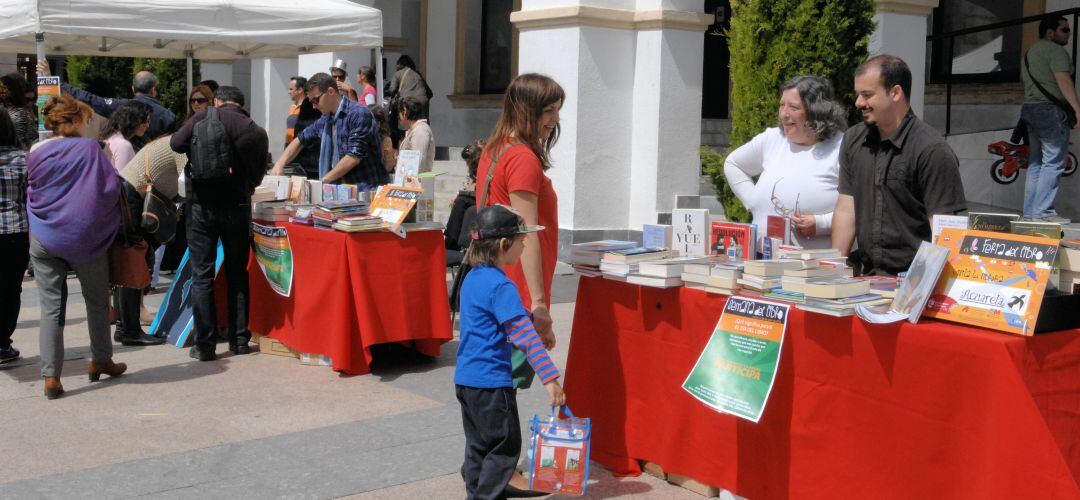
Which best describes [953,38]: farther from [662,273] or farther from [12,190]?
[12,190]

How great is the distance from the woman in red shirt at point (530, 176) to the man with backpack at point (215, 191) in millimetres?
3072

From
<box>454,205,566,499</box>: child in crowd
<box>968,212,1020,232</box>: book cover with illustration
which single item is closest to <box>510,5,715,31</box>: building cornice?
<box>454,205,566,499</box>: child in crowd

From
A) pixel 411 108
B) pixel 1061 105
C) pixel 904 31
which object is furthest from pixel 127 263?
pixel 1061 105

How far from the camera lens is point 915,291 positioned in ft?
12.0

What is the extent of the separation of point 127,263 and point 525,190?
3.76 meters

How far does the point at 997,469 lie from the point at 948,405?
25 centimetres

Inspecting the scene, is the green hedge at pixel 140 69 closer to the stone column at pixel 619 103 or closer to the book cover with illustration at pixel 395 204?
the stone column at pixel 619 103

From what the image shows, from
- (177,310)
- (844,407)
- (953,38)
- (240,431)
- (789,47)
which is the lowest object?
(240,431)

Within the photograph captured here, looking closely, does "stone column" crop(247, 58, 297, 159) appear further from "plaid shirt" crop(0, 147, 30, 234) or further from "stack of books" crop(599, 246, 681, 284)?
"stack of books" crop(599, 246, 681, 284)

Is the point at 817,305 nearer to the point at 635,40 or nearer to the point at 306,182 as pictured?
the point at 306,182

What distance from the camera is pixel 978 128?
14.2m

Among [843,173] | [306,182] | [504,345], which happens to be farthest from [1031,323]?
[306,182]

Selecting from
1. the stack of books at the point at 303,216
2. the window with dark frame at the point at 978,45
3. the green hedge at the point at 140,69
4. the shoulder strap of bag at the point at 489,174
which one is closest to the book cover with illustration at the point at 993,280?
the shoulder strap of bag at the point at 489,174

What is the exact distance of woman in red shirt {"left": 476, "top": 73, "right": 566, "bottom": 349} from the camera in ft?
14.6
